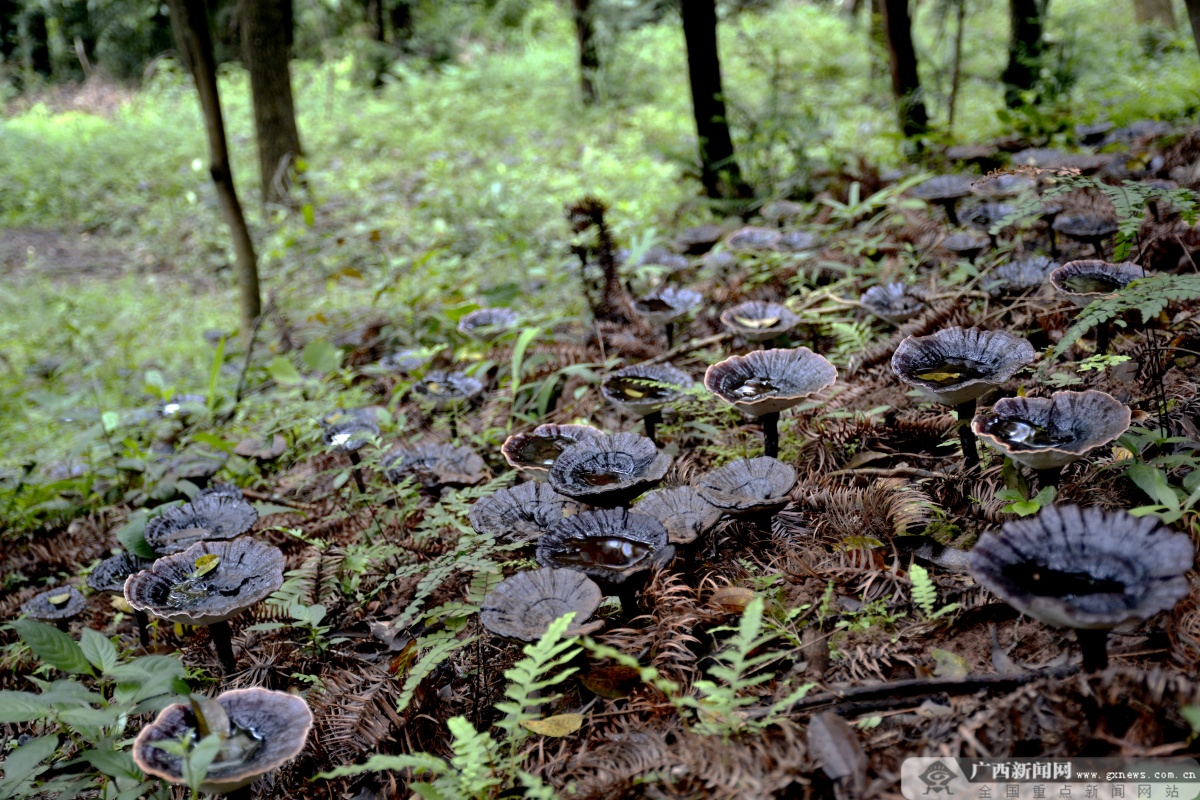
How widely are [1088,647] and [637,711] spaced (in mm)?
1101

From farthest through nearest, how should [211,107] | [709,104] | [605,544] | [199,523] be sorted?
[709,104]
[211,107]
[199,523]
[605,544]

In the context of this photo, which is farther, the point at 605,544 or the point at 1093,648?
the point at 605,544

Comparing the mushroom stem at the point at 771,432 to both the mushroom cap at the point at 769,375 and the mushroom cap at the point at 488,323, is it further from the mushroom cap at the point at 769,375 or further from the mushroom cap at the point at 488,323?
the mushroom cap at the point at 488,323

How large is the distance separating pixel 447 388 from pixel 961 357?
2.49 m

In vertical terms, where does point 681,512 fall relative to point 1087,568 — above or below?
below

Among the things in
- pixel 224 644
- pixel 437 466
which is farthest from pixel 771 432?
pixel 224 644

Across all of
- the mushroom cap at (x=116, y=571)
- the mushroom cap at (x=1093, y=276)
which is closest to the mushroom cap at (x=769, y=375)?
the mushroom cap at (x=1093, y=276)

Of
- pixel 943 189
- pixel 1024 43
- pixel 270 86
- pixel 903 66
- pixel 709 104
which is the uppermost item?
pixel 270 86

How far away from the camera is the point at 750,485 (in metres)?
2.51

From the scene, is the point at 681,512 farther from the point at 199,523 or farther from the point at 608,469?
the point at 199,523

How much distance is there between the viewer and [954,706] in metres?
1.79

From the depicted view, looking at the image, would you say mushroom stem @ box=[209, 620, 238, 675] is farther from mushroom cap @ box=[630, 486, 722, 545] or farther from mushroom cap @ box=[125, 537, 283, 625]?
mushroom cap @ box=[630, 486, 722, 545]

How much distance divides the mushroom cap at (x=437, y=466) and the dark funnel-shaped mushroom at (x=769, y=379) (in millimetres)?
1121

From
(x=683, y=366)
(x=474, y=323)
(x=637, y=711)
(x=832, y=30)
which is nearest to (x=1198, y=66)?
(x=683, y=366)
